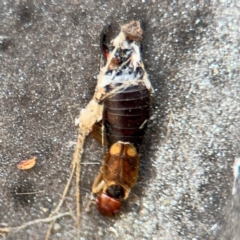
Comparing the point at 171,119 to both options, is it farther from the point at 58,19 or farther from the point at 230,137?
the point at 58,19

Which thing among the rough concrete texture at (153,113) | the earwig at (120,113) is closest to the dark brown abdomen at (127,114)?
the earwig at (120,113)

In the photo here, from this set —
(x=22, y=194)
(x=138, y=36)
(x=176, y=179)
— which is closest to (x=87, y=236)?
(x=22, y=194)

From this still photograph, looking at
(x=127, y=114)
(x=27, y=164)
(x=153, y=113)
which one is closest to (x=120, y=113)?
(x=127, y=114)

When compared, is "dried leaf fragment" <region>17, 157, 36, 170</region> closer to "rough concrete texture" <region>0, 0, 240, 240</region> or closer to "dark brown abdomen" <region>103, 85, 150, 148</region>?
"rough concrete texture" <region>0, 0, 240, 240</region>

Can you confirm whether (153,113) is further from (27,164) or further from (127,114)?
(27,164)

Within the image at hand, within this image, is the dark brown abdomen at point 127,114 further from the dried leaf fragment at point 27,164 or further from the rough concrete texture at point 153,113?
the dried leaf fragment at point 27,164

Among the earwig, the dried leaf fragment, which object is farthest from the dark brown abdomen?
the dried leaf fragment
